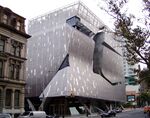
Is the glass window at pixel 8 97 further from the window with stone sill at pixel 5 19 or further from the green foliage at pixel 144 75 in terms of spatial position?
the green foliage at pixel 144 75

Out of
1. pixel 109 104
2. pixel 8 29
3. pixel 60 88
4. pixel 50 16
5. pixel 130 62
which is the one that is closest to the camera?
pixel 130 62

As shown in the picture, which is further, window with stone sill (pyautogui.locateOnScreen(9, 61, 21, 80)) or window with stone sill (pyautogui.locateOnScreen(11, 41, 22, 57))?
window with stone sill (pyautogui.locateOnScreen(11, 41, 22, 57))

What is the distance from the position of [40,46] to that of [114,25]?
100 metres

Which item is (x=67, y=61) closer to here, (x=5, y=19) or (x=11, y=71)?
(x=11, y=71)

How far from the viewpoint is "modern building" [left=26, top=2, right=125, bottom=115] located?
9725 centimetres

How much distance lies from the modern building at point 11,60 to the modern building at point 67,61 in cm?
2834

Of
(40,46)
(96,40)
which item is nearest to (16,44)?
(40,46)

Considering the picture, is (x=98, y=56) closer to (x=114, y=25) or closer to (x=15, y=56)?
(x=15, y=56)

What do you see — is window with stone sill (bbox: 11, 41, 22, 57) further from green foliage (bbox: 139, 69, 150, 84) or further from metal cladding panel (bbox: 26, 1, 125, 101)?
green foliage (bbox: 139, 69, 150, 84)

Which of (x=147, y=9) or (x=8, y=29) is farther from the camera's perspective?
(x=8, y=29)

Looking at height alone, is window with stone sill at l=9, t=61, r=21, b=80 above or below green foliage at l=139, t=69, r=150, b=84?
above

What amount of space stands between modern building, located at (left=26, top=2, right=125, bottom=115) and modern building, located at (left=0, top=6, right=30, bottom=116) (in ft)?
93.0

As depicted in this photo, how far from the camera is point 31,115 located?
4697cm

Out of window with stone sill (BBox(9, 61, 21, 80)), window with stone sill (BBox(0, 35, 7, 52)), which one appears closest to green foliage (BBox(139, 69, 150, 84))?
window with stone sill (BBox(0, 35, 7, 52))
